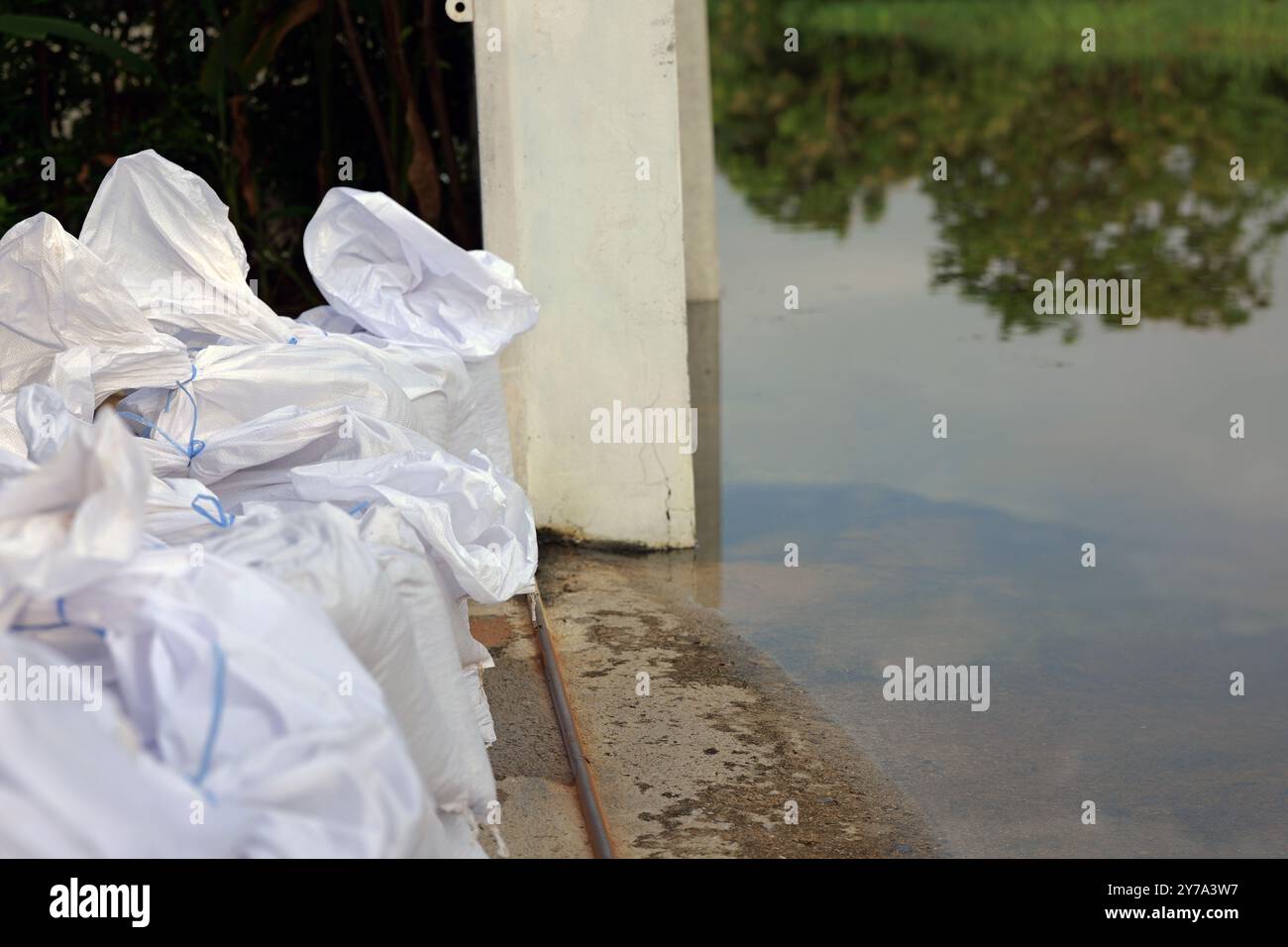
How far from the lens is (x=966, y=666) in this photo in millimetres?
3719

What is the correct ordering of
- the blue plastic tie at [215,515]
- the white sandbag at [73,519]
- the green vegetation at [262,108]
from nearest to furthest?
1. the white sandbag at [73,519]
2. the blue plastic tie at [215,515]
3. the green vegetation at [262,108]

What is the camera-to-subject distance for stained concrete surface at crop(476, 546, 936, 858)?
113 inches

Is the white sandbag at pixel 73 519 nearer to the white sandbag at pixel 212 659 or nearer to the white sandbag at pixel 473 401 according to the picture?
the white sandbag at pixel 212 659

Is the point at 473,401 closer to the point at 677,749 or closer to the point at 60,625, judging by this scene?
the point at 677,749

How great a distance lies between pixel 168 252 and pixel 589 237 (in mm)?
1421

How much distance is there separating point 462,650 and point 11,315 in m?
1.06

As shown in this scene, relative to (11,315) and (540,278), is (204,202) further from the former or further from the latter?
(540,278)

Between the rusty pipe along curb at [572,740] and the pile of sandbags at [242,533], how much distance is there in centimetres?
27

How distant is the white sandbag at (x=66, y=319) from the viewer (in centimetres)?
285

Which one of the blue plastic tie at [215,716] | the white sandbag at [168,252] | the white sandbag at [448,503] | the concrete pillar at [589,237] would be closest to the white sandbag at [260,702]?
the blue plastic tie at [215,716]

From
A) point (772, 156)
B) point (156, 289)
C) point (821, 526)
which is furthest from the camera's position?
point (772, 156)

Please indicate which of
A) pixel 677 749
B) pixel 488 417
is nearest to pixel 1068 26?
pixel 488 417

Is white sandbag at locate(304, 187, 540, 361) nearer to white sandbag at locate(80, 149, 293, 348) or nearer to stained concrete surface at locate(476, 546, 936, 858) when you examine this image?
white sandbag at locate(80, 149, 293, 348)
